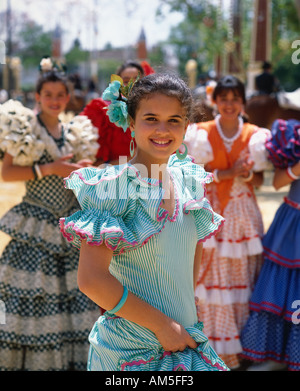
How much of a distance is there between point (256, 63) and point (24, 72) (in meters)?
64.9

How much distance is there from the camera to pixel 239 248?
4168 millimetres

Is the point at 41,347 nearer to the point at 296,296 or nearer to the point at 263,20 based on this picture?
the point at 296,296

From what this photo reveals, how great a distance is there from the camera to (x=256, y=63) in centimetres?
2158

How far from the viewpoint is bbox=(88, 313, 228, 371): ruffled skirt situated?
6.31 ft

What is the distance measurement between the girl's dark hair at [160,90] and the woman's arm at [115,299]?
1.84 feet

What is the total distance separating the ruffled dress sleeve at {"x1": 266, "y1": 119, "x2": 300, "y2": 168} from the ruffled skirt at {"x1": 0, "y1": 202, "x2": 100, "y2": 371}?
1.43 meters

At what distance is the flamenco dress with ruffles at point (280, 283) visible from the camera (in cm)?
389

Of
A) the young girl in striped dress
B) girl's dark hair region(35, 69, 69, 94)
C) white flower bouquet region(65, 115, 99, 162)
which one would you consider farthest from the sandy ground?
the young girl in striped dress

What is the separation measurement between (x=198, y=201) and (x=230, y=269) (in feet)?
7.19

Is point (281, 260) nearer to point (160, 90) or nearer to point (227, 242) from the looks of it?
point (227, 242)

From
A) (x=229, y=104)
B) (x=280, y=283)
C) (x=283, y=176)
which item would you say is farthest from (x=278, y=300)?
(x=229, y=104)

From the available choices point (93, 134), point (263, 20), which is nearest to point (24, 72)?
point (263, 20)

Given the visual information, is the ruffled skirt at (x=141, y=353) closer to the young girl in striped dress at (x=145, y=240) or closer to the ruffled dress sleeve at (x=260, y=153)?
the young girl in striped dress at (x=145, y=240)

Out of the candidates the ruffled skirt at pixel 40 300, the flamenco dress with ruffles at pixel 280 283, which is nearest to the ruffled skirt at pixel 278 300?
the flamenco dress with ruffles at pixel 280 283
